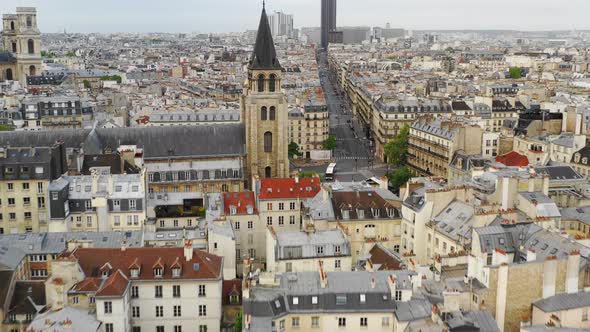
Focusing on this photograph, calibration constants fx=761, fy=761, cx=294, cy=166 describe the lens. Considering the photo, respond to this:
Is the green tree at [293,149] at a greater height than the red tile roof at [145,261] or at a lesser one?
lesser

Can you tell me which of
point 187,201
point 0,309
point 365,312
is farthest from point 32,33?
point 365,312

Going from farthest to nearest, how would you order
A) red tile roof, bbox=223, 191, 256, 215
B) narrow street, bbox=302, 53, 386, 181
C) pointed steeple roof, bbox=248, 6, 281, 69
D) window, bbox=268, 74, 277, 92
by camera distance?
narrow street, bbox=302, 53, 386, 181 < window, bbox=268, 74, 277, 92 < pointed steeple roof, bbox=248, 6, 281, 69 < red tile roof, bbox=223, 191, 256, 215

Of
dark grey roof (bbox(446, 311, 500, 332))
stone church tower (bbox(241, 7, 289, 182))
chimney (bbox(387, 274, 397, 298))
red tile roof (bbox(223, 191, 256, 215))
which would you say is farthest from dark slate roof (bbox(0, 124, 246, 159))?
dark grey roof (bbox(446, 311, 500, 332))

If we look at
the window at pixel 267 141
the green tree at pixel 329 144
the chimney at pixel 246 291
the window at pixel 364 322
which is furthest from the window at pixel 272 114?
the window at pixel 364 322

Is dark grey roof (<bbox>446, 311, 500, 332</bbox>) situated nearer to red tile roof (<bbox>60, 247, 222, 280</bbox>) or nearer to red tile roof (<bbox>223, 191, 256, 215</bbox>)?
red tile roof (<bbox>60, 247, 222, 280</bbox>)

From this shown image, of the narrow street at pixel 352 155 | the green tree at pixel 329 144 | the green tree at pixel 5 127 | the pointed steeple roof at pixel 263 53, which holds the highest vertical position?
the pointed steeple roof at pixel 263 53

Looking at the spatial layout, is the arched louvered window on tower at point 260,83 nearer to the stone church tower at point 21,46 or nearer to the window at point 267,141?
the window at point 267,141

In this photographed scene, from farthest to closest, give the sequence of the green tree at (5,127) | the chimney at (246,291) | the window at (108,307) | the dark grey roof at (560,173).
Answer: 1. the green tree at (5,127)
2. the dark grey roof at (560,173)
3. the window at (108,307)
4. the chimney at (246,291)

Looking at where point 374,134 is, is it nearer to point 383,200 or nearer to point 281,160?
point 281,160
